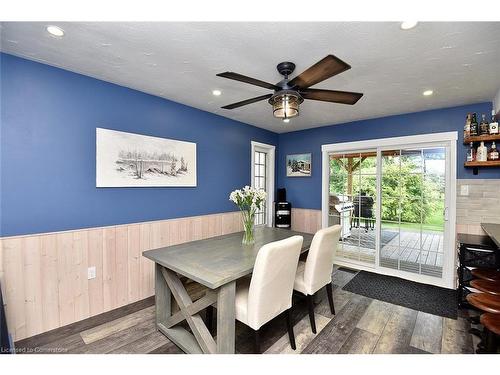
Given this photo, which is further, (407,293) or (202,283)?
(407,293)

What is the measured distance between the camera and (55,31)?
4.86ft

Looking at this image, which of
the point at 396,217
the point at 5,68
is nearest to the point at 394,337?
the point at 396,217

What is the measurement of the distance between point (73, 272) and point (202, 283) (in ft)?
5.04

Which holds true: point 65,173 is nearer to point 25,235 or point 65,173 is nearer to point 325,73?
point 25,235

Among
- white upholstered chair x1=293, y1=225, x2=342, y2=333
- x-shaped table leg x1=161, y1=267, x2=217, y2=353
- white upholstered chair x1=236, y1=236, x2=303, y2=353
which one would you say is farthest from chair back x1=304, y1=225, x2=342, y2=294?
x-shaped table leg x1=161, y1=267, x2=217, y2=353

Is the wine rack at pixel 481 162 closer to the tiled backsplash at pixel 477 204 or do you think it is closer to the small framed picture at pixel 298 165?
the tiled backsplash at pixel 477 204

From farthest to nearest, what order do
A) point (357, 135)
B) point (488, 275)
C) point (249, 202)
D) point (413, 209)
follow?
point (357, 135) < point (413, 209) < point (249, 202) < point (488, 275)

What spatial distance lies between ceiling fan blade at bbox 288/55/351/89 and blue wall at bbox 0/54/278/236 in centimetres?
183

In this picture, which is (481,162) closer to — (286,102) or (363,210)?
(363,210)

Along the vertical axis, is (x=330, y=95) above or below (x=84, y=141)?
above

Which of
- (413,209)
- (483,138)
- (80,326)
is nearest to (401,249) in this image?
(413,209)

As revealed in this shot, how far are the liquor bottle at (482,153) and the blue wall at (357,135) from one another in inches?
8.6

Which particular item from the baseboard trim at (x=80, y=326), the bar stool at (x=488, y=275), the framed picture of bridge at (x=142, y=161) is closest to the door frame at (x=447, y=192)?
the bar stool at (x=488, y=275)

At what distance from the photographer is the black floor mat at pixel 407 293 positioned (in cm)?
237
